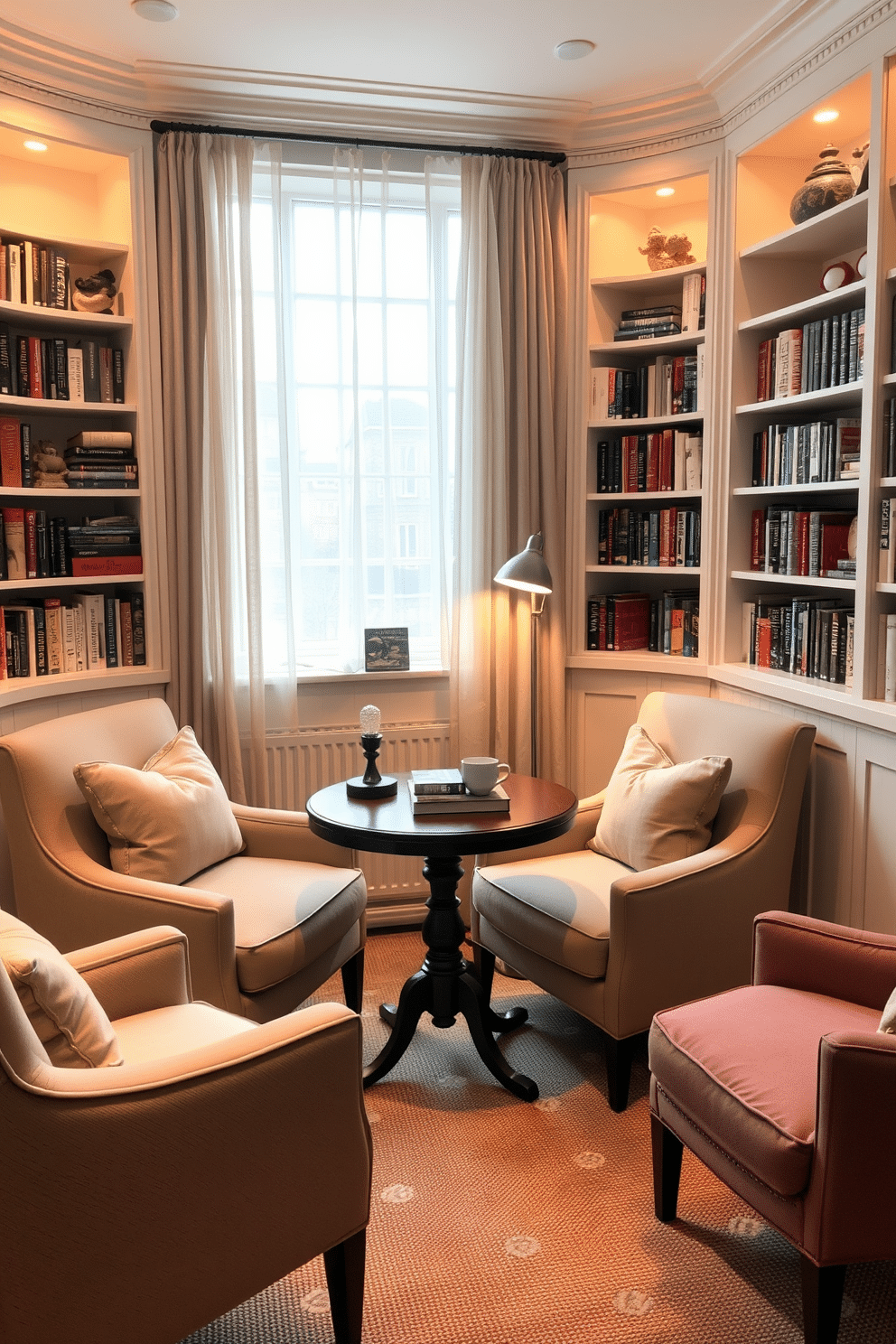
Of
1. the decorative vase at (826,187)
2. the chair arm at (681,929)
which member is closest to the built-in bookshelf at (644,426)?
the decorative vase at (826,187)

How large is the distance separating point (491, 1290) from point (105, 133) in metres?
3.33

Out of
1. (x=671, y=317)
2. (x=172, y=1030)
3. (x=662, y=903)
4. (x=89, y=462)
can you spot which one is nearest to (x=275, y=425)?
(x=89, y=462)

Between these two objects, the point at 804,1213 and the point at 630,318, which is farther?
the point at 630,318

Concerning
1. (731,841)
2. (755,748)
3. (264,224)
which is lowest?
(731,841)

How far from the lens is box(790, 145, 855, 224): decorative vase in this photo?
297cm

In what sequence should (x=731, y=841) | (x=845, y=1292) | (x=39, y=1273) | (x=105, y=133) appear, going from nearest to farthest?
(x=39, y=1273) → (x=845, y=1292) → (x=731, y=841) → (x=105, y=133)

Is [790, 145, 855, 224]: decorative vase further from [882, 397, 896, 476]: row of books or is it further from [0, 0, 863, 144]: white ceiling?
[882, 397, 896, 476]: row of books

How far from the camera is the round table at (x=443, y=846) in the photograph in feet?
8.25

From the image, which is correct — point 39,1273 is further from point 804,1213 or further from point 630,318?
point 630,318

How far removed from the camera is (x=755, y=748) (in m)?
2.86

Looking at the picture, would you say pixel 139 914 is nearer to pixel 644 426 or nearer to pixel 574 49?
pixel 644 426

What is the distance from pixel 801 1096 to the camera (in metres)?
1.79

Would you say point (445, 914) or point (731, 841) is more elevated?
point (731, 841)

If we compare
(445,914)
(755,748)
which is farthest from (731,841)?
(445,914)
